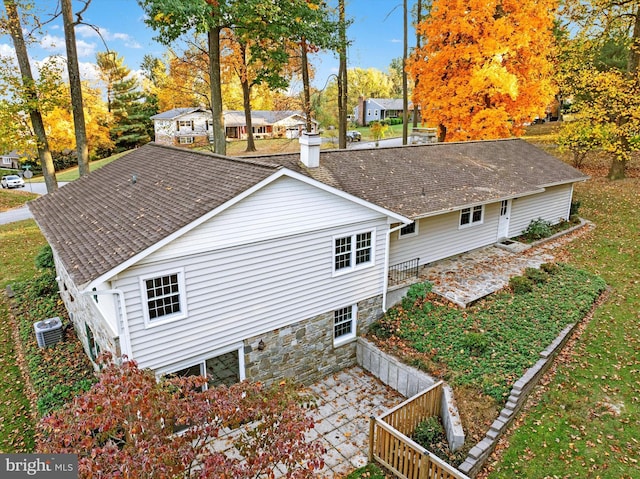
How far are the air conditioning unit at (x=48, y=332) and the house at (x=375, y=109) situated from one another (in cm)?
7287

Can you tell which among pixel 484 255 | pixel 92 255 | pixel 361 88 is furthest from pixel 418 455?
pixel 361 88

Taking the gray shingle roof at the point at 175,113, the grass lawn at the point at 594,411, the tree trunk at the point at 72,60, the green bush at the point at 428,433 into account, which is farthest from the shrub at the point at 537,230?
the gray shingle roof at the point at 175,113

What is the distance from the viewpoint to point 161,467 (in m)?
4.89

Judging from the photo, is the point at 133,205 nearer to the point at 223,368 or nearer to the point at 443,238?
the point at 223,368

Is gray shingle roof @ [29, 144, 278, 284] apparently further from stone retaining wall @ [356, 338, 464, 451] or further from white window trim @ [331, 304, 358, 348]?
stone retaining wall @ [356, 338, 464, 451]

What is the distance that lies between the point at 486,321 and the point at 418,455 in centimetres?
608

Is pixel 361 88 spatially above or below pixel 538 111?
above

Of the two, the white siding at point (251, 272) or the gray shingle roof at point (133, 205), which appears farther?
the white siding at point (251, 272)

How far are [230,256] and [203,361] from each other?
270cm

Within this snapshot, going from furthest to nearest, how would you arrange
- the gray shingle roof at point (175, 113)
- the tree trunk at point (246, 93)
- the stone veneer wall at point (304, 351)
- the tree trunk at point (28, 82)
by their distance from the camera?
the gray shingle roof at point (175, 113)
the tree trunk at point (246, 93)
the tree trunk at point (28, 82)
the stone veneer wall at point (304, 351)

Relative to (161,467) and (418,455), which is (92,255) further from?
(418,455)

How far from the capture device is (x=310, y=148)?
12.8 m

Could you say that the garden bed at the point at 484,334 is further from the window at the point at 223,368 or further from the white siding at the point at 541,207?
the white siding at the point at 541,207

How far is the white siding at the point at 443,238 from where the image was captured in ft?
53.7
